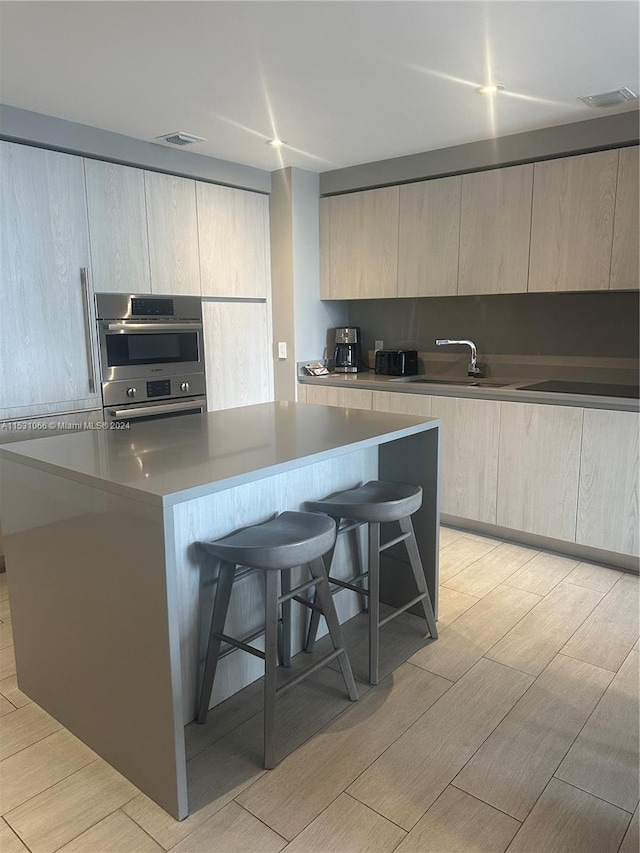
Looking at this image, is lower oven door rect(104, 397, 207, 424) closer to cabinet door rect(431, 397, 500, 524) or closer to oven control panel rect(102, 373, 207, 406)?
oven control panel rect(102, 373, 207, 406)

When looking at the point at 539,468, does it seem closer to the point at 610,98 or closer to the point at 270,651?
the point at 610,98

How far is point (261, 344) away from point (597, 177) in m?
2.35

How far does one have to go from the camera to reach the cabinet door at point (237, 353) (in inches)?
161

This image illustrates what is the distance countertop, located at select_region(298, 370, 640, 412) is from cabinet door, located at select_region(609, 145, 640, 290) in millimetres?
629

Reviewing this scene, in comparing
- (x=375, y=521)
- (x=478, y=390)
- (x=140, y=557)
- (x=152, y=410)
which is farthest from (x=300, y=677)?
(x=152, y=410)

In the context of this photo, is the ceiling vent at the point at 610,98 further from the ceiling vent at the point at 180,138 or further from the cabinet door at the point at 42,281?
the cabinet door at the point at 42,281

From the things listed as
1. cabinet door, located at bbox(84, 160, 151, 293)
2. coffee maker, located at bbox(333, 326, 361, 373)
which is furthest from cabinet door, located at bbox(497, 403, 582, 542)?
cabinet door, located at bbox(84, 160, 151, 293)

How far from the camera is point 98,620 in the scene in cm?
180

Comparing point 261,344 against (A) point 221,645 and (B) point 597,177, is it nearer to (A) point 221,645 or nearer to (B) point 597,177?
(B) point 597,177

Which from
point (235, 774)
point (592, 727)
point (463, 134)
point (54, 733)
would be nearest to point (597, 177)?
point (463, 134)

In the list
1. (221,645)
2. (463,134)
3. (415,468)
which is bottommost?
(221,645)

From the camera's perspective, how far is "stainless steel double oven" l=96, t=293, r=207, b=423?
3484 mm

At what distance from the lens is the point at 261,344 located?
441 centimetres

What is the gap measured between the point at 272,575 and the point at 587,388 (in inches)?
96.0
